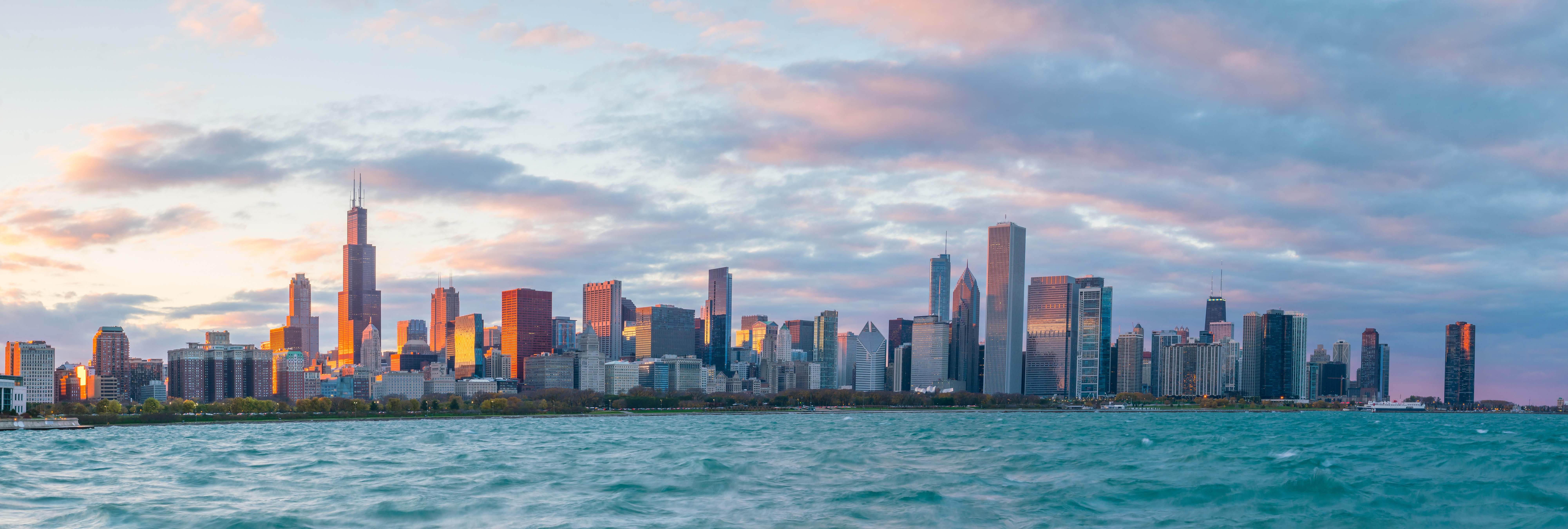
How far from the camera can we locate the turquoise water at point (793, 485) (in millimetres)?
48344

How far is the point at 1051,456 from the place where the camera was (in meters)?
89.6

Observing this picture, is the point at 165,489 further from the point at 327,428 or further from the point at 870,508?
the point at 327,428

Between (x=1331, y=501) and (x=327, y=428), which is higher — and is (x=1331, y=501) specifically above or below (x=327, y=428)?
above

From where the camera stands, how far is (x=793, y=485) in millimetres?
63094

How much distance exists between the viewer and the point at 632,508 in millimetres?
51969

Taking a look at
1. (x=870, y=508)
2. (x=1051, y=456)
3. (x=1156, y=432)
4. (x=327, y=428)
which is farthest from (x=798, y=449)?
(x=327, y=428)

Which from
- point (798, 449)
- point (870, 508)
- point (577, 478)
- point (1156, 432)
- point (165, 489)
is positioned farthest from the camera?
point (1156, 432)

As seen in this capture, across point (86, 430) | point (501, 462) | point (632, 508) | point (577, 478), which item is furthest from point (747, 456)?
point (86, 430)

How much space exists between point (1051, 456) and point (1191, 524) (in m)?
42.6

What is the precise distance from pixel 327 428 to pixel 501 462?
12980 cm

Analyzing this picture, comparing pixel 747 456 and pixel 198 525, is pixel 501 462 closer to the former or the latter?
pixel 747 456

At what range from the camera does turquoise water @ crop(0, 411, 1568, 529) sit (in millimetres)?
48344

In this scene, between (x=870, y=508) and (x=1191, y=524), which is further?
(x=870, y=508)

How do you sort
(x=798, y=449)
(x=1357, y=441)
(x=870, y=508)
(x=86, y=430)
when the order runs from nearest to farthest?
(x=870, y=508)
(x=798, y=449)
(x=1357, y=441)
(x=86, y=430)
